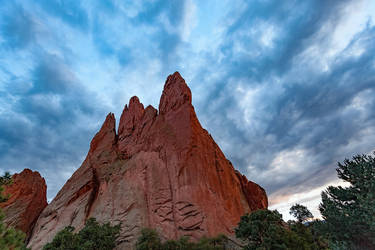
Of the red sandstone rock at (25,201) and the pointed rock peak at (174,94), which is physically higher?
the pointed rock peak at (174,94)

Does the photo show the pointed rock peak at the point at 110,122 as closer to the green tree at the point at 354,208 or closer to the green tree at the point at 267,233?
the green tree at the point at 267,233

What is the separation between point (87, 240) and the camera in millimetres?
24188

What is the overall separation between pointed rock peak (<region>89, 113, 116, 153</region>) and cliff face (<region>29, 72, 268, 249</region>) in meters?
0.32

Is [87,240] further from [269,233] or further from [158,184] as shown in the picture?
[269,233]

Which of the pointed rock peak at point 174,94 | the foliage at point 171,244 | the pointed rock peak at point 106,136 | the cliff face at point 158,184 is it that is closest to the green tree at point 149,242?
the foliage at point 171,244

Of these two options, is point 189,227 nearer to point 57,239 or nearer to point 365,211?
point 57,239

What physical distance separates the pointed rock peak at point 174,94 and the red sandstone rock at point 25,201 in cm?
3543

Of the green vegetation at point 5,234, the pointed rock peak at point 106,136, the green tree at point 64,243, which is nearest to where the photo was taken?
the green vegetation at point 5,234

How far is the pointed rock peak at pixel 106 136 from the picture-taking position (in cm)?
4827

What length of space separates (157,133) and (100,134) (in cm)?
2005

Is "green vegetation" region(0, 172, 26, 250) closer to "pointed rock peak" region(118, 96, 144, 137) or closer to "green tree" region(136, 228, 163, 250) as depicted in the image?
"green tree" region(136, 228, 163, 250)

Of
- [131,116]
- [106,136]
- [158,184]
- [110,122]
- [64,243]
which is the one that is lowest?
[64,243]

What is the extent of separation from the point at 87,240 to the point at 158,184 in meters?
11.9

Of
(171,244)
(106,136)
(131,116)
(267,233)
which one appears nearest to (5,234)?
(171,244)
